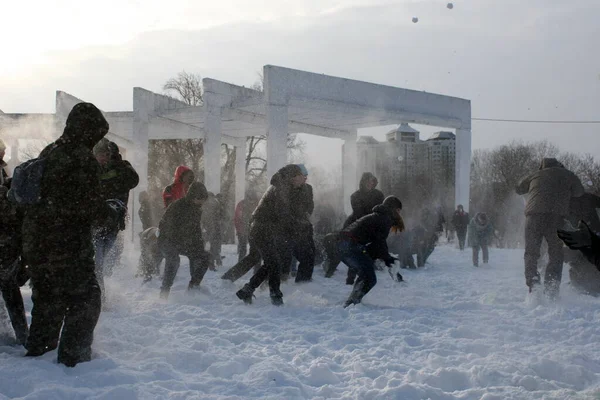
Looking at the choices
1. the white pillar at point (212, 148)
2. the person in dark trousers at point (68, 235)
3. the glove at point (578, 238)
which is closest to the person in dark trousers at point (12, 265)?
the person in dark trousers at point (68, 235)

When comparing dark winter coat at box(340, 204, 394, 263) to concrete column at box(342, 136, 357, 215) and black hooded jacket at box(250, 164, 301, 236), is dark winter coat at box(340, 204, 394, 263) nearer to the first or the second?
black hooded jacket at box(250, 164, 301, 236)

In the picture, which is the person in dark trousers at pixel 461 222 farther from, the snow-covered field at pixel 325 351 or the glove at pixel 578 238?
the glove at pixel 578 238

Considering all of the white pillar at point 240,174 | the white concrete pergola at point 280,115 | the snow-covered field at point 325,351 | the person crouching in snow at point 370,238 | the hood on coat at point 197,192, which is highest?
the white concrete pergola at point 280,115

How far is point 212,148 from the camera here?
53.4ft

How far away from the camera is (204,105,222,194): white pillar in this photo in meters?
15.9

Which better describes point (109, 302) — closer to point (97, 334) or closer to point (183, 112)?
point (97, 334)

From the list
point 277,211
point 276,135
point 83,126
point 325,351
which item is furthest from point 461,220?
point 83,126

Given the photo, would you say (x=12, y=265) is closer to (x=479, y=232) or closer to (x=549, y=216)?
(x=549, y=216)

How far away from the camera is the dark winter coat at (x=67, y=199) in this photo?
383 cm

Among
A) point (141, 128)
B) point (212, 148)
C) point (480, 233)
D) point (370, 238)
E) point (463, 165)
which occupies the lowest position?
point (480, 233)

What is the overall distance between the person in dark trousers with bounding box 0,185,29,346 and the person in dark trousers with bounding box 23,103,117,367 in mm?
393

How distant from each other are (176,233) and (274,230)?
1153mm

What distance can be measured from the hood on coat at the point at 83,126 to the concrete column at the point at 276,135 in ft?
33.2

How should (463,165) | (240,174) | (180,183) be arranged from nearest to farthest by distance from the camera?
1. (180,183)
2. (463,165)
3. (240,174)
